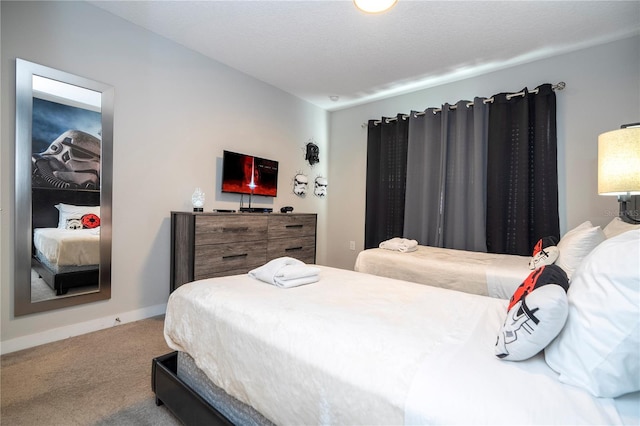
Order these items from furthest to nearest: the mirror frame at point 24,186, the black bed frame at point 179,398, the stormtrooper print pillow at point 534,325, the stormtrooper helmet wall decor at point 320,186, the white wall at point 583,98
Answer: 1. the stormtrooper helmet wall decor at point 320,186
2. the white wall at point 583,98
3. the mirror frame at point 24,186
4. the black bed frame at point 179,398
5. the stormtrooper print pillow at point 534,325

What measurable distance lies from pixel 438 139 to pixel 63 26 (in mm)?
3699

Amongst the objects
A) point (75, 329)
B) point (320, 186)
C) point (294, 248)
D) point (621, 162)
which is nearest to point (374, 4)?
point (621, 162)

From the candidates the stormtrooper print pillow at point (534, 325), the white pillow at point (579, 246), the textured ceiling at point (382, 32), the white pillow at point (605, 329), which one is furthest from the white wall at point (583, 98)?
the stormtrooper print pillow at point (534, 325)

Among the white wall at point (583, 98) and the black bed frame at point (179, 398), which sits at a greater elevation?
the white wall at point (583, 98)

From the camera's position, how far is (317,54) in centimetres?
299

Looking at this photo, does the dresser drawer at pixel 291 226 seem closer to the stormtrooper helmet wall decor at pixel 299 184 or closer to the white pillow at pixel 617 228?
the stormtrooper helmet wall decor at pixel 299 184

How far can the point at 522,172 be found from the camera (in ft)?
9.77

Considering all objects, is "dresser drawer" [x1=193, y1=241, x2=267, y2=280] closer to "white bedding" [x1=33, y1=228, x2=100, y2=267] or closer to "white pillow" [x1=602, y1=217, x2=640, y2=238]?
"white bedding" [x1=33, y1=228, x2=100, y2=267]

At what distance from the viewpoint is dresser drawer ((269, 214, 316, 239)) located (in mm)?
3350

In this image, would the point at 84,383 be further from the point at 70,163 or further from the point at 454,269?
the point at 454,269

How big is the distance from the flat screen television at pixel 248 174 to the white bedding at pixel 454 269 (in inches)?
62.7

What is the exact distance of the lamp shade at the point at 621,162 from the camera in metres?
1.82

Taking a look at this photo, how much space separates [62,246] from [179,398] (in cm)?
170

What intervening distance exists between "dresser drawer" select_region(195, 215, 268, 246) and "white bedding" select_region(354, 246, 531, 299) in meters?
1.15
